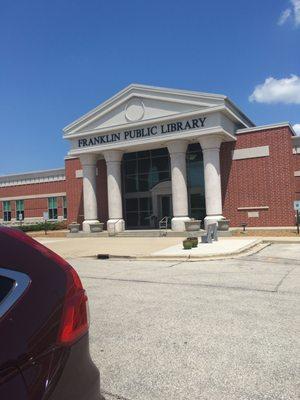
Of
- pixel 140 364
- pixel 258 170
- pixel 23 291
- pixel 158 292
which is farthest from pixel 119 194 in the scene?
pixel 23 291

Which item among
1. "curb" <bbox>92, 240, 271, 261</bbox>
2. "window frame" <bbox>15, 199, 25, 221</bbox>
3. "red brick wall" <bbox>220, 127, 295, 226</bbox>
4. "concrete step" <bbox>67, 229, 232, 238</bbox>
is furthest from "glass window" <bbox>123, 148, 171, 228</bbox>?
"curb" <bbox>92, 240, 271, 261</bbox>

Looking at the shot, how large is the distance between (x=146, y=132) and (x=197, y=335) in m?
24.3

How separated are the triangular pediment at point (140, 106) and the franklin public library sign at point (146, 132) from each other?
59 cm

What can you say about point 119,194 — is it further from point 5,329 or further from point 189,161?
point 5,329

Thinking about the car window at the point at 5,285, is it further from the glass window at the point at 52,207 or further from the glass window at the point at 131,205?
the glass window at the point at 52,207

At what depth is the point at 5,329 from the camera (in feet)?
6.58

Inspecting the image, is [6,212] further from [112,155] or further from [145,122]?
[145,122]

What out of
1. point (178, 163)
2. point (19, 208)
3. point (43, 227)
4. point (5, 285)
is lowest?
point (43, 227)

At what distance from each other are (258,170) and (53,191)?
70.3 feet

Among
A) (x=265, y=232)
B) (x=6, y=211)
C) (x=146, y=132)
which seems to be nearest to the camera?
(x=265, y=232)

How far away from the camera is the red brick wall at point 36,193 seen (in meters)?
41.8

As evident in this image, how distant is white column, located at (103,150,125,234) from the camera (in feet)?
98.8

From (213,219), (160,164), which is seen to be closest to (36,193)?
(160,164)

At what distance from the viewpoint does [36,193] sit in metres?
43.0
